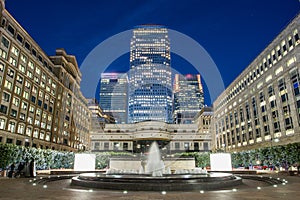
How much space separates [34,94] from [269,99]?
65.7 metres

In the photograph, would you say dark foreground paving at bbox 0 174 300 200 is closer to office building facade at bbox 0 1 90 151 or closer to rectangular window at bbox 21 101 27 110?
office building facade at bbox 0 1 90 151

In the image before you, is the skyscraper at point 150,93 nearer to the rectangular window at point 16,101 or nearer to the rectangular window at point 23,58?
the rectangular window at point 23,58

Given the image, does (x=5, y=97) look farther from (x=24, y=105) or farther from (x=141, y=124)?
(x=141, y=124)

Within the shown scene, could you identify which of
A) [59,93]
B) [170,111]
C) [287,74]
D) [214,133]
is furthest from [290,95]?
[170,111]

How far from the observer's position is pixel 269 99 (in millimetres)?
Answer: 59281

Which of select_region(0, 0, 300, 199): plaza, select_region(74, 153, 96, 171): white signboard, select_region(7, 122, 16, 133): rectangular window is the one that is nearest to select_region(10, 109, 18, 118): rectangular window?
select_region(0, 0, 300, 199): plaza

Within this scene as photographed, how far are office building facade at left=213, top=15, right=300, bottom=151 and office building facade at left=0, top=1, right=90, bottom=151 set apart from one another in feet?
172

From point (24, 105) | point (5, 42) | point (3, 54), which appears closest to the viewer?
point (3, 54)

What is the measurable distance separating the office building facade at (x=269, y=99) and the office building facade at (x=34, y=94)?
52.3 meters

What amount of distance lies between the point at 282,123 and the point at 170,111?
127562mm

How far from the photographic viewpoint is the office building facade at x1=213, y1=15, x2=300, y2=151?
48.8 meters

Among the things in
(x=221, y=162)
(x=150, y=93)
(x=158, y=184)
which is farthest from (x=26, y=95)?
(x=150, y=93)

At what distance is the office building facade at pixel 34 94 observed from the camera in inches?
1861

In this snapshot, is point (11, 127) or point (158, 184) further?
point (11, 127)
